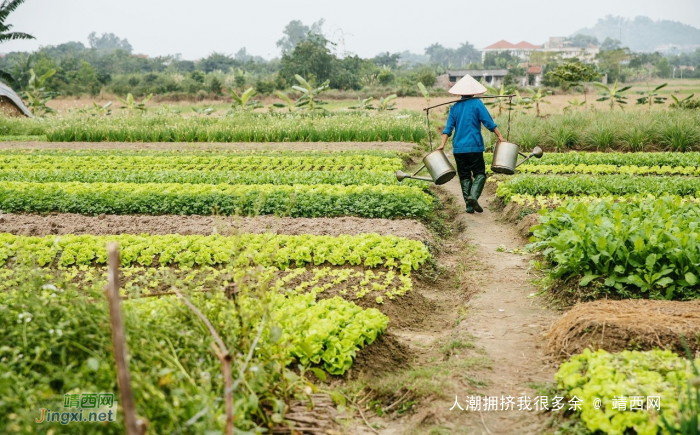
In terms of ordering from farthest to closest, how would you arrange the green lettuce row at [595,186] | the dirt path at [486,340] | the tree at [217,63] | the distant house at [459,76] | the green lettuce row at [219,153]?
the tree at [217,63] < the distant house at [459,76] < the green lettuce row at [219,153] < the green lettuce row at [595,186] < the dirt path at [486,340]

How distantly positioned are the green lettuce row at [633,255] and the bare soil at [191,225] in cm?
256

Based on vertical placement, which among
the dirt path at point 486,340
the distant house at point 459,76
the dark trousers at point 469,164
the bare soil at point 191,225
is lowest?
the dirt path at point 486,340

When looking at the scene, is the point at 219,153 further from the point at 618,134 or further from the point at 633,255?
the point at 633,255

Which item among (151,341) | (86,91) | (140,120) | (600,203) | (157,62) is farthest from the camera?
(157,62)

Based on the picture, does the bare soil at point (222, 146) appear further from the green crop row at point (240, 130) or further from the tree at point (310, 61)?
the tree at point (310, 61)

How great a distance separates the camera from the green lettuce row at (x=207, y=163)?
14164mm

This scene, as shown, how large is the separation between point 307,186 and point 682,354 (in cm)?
741

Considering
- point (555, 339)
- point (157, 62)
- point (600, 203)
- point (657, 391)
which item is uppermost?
point (157, 62)

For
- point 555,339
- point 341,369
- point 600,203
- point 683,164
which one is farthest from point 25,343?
point 683,164

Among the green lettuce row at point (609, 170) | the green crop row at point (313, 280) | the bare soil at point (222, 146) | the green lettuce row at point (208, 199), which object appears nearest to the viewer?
the green crop row at point (313, 280)

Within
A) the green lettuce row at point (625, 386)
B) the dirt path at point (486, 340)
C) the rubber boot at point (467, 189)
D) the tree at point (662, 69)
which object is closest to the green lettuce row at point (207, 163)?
the rubber boot at point (467, 189)

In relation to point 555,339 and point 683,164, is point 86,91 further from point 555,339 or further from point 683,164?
point 555,339

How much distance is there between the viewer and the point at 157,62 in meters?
86.1

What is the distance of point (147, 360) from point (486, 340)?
3.35m
